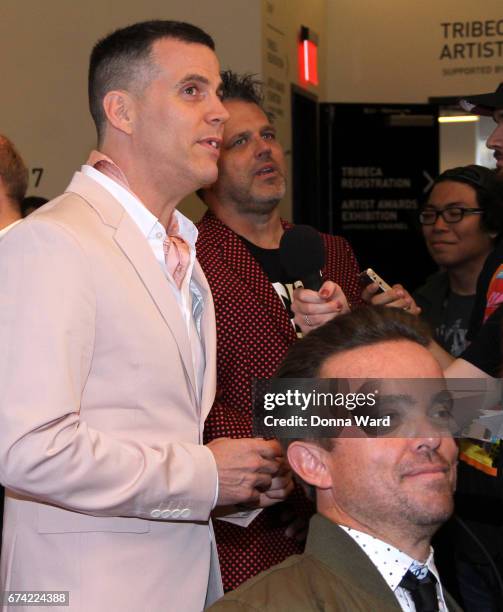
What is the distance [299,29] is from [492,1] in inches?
78.5

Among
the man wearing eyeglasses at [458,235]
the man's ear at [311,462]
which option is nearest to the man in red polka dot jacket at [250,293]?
the man's ear at [311,462]

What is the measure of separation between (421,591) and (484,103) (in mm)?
1703

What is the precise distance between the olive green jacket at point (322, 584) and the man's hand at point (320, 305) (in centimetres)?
52

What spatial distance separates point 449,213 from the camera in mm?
4219

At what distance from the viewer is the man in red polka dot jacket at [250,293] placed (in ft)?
8.09

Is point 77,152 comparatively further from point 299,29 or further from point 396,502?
point 396,502

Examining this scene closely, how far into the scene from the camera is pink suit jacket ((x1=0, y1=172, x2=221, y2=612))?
172 centimetres

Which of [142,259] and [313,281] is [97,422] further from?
[313,281]

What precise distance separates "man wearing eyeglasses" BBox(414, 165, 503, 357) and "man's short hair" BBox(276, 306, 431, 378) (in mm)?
2169

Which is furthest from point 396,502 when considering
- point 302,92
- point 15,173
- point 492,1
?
point 492,1

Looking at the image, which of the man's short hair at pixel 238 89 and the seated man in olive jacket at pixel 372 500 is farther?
the man's short hair at pixel 238 89

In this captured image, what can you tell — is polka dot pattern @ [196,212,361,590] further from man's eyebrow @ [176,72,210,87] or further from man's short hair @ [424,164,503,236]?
man's short hair @ [424,164,503,236]

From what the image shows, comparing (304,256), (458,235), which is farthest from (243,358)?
(458,235)

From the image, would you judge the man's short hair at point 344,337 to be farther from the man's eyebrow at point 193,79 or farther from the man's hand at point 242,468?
the man's eyebrow at point 193,79
